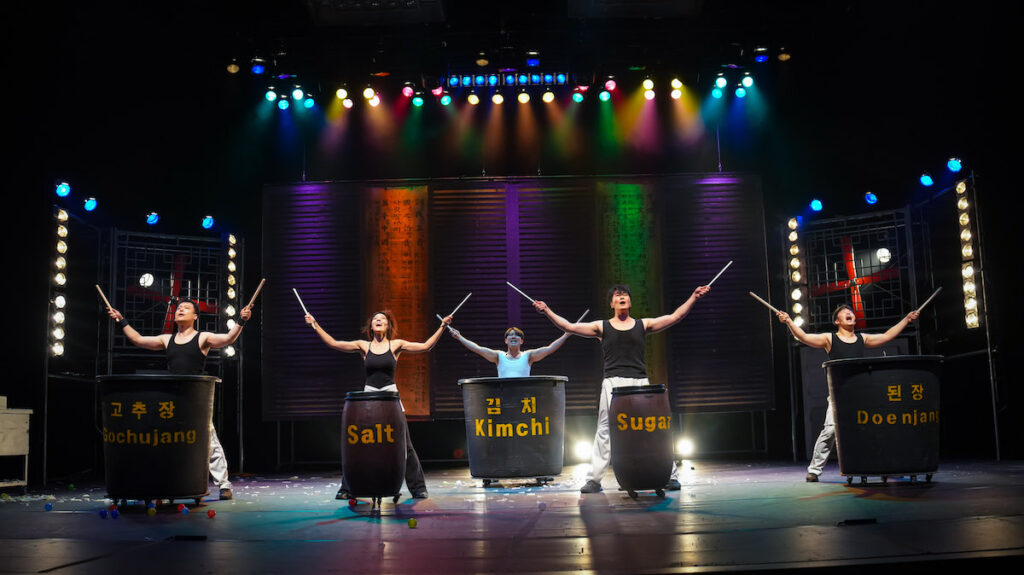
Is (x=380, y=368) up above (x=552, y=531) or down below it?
above

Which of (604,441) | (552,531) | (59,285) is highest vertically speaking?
(59,285)

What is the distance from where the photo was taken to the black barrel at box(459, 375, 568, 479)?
7016 mm

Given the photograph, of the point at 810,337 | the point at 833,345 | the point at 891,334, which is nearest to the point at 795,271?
the point at 891,334

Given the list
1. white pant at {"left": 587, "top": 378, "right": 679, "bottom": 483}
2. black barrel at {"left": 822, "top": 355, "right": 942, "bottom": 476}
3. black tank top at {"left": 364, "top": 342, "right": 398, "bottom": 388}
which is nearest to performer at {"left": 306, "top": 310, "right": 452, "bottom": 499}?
black tank top at {"left": 364, "top": 342, "right": 398, "bottom": 388}

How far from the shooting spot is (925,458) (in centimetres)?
598

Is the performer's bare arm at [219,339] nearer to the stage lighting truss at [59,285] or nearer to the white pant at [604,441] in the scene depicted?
the stage lighting truss at [59,285]

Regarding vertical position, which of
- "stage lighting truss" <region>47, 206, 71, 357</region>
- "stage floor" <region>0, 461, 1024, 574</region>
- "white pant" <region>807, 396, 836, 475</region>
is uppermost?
"stage lighting truss" <region>47, 206, 71, 357</region>

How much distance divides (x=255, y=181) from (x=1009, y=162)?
7769 millimetres

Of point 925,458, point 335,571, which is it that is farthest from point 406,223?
point 335,571

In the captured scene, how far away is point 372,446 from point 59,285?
165 inches

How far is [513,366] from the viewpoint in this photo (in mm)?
8203

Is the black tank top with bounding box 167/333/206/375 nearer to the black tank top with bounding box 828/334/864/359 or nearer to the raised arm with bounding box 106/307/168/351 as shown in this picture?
the raised arm with bounding box 106/307/168/351

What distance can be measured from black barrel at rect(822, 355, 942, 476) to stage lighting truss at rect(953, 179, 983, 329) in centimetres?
277

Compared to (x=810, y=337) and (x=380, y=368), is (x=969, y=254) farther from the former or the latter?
(x=380, y=368)
